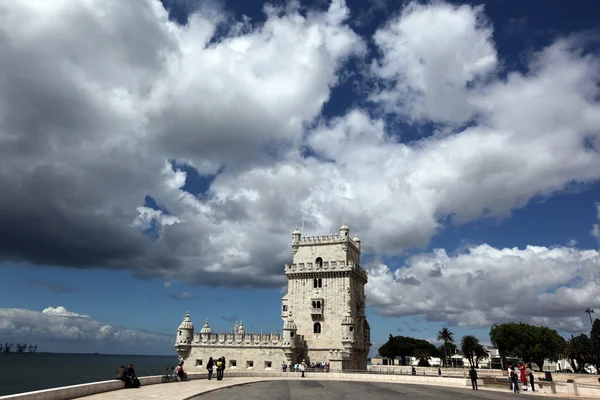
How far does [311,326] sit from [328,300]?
4293 mm

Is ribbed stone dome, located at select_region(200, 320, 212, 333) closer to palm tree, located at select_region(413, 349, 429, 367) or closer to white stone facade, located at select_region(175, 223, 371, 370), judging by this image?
white stone facade, located at select_region(175, 223, 371, 370)

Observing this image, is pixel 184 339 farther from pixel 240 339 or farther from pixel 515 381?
pixel 515 381

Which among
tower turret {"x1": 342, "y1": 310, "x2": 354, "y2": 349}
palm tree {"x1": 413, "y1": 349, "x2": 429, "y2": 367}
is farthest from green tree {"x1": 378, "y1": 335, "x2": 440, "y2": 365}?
tower turret {"x1": 342, "y1": 310, "x2": 354, "y2": 349}

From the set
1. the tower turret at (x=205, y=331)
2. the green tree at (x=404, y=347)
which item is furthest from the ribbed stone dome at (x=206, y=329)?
the green tree at (x=404, y=347)

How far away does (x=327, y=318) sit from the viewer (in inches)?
2395

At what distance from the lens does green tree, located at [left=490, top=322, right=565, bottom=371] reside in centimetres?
9204

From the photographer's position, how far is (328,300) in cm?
6172

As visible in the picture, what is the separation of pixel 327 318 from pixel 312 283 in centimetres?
539

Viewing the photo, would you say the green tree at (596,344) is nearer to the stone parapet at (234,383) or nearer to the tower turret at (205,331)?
the stone parapet at (234,383)

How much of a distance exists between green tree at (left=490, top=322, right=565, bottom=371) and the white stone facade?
46011mm

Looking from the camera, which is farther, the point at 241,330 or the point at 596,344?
the point at 596,344

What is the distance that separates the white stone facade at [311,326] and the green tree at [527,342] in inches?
1811

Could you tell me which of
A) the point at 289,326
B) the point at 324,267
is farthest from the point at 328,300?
the point at 289,326

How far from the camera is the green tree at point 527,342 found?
92044 mm
